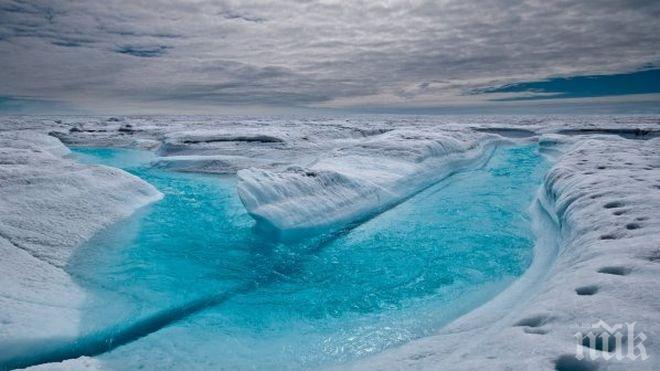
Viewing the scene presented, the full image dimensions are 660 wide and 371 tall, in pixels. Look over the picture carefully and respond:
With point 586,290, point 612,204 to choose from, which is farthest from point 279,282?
point 612,204

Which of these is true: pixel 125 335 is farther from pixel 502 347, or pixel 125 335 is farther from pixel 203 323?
pixel 502 347

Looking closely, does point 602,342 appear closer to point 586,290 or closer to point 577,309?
point 577,309

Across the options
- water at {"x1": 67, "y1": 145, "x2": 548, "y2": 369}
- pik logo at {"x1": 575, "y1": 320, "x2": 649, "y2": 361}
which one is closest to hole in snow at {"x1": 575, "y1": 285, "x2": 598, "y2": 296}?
pik logo at {"x1": 575, "y1": 320, "x2": 649, "y2": 361}

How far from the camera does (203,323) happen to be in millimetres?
4996

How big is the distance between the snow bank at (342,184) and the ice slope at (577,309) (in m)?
4.64

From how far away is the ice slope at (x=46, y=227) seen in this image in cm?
440

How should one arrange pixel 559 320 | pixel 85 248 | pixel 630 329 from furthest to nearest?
pixel 85 248
pixel 559 320
pixel 630 329

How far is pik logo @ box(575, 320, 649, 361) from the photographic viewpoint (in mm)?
2604

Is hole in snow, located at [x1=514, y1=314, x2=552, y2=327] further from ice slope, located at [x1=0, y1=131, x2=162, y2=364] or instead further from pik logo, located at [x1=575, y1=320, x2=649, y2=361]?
ice slope, located at [x1=0, y1=131, x2=162, y2=364]

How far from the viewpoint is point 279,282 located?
6195 millimetres

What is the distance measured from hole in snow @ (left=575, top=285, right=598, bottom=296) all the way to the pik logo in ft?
2.25

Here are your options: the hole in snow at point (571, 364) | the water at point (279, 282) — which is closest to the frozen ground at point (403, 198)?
the hole in snow at point (571, 364)

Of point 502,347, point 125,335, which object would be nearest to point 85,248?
point 125,335

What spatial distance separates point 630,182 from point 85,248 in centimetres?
970
